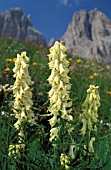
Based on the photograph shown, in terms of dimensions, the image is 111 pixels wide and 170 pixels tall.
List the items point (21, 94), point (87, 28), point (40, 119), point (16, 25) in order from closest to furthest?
point (21, 94) → point (40, 119) → point (87, 28) → point (16, 25)

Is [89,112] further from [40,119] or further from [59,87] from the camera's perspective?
[40,119]

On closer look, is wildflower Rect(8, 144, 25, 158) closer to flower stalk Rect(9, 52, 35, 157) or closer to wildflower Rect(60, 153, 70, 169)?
flower stalk Rect(9, 52, 35, 157)

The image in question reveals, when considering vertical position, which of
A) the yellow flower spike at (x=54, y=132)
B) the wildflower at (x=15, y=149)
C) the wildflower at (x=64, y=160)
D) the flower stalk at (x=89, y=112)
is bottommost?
the wildflower at (x=64, y=160)

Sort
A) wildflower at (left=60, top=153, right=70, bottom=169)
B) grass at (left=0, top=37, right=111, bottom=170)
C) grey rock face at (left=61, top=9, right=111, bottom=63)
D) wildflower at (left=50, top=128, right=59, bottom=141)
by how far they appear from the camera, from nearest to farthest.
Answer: wildflower at (left=60, top=153, right=70, bottom=169)
wildflower at (left=50, top=128, right=59, bottom=141)
grass at (left=0, top=37, right=111, bottom=170)
grey rock face at (left=61, top=9, right=111, bottom=63)

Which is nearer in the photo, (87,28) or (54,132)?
(54,132)

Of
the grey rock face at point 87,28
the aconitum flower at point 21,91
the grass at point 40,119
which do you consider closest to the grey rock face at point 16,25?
the grey rock face at point 87,28

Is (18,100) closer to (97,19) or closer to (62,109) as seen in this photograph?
(62,109)

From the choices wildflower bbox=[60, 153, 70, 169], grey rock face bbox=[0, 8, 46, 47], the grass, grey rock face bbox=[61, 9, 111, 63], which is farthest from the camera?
grey rock face bbox=[0, 8, 46, 47]

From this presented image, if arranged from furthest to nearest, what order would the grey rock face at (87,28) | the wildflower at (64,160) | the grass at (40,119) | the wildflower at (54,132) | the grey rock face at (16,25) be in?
the grey rock face at (16,25) < the grey rock face at (87,28) < the grass at (40,119) < the wildflower at (54,132) < the wildflower at (64,160)

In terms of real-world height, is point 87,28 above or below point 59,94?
above

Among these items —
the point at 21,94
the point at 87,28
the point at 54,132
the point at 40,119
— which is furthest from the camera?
the point at 87,28

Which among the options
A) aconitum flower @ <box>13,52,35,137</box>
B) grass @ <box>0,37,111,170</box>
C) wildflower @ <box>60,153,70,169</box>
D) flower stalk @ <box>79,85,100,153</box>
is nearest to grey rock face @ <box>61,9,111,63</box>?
grass @ <box>0,37,111,170</box>

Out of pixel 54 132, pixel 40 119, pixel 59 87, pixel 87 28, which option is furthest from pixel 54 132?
pixel 87 28

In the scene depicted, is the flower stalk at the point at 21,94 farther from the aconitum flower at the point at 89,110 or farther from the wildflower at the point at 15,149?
the aconitum flower at the point at 89,110
